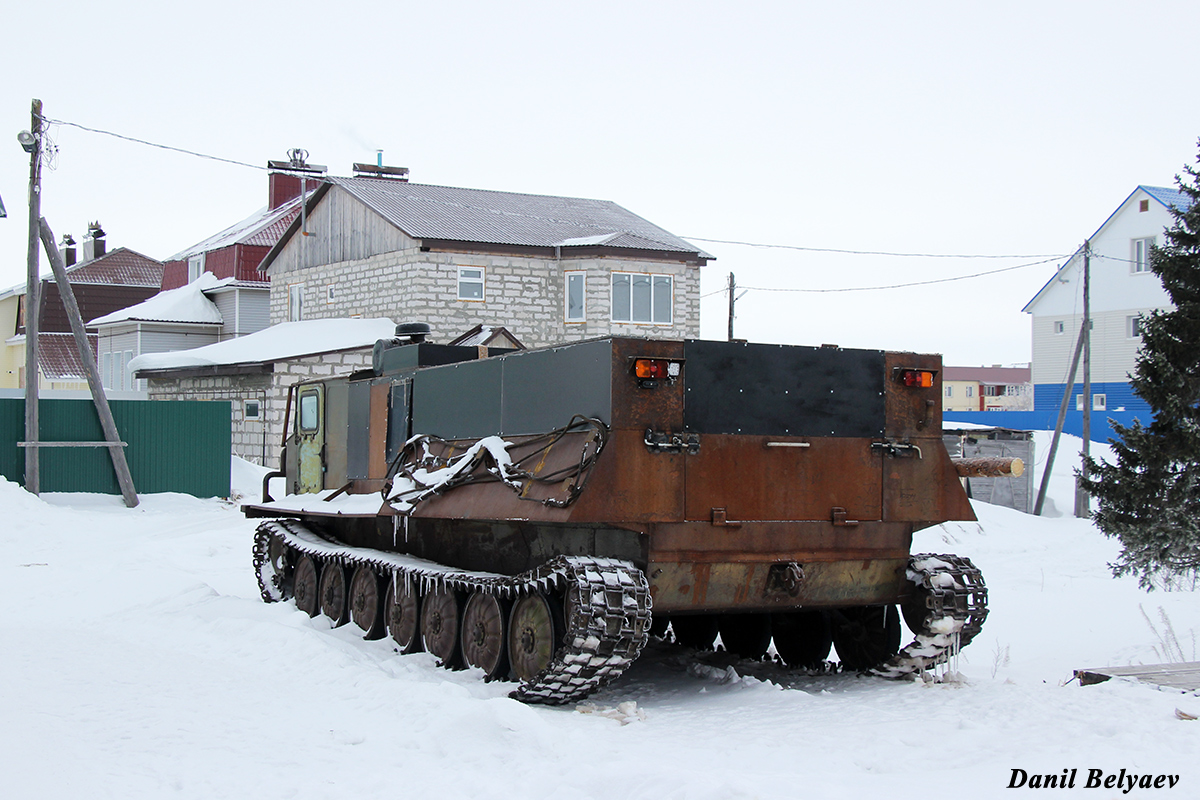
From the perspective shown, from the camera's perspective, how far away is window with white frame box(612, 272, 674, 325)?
31.9 m

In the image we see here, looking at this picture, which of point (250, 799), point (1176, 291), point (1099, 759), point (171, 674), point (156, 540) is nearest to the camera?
point (250, 799)

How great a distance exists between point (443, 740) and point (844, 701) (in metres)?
2.89

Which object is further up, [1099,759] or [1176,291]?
[1176,291]

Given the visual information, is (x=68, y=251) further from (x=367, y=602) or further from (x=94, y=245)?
(x=367, y=602)

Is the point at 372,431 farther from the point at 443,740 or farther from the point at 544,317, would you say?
the point at 544,317

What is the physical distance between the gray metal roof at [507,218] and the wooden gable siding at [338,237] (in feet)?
1.20

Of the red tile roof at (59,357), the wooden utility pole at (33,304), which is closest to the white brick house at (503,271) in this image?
the wooden utility pole at (33,304)

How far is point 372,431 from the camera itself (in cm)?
1151

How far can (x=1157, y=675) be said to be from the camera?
8.55 meters

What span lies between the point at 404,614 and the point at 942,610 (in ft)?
14.7

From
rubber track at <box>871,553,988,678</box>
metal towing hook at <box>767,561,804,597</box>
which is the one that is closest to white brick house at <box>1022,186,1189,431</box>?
rubber track at <box>871,553,988,678</box>

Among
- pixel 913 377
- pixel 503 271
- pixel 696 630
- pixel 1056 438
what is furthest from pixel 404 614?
pixel 503 271

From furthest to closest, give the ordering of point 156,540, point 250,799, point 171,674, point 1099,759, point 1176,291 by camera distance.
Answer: point 156,540, point 1176,291, point 171,674, point 1099,759, point 250,799

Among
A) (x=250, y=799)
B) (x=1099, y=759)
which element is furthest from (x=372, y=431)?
(x=1099, y=759)
